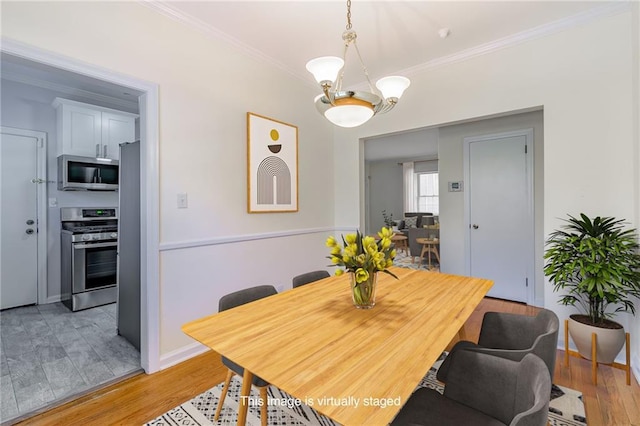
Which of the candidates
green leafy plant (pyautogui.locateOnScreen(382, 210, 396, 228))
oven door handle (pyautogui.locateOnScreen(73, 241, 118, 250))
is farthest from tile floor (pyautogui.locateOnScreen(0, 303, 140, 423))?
green leafy plant (pyautogui.locateOnScreen(382, 210, 396, 228))

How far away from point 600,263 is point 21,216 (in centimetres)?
584

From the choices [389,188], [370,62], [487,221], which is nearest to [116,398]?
[370,62]

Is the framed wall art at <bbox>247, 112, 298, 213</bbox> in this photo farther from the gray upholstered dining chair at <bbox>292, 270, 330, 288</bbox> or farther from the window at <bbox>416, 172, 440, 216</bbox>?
the window at <bbox>416, 172, 440, 216</bbox>

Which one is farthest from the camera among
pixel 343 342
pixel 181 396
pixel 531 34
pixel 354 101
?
pixel 531 34

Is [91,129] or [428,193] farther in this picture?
[428,193]

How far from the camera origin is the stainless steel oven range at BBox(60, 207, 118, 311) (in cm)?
341

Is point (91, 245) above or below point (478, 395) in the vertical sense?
above

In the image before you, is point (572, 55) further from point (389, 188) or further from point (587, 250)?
point (389, 188)

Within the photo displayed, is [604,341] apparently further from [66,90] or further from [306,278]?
[66,90]

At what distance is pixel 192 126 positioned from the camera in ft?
8.02

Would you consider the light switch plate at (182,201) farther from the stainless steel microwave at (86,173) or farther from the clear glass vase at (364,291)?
the stainless steel microwave at (86,173)

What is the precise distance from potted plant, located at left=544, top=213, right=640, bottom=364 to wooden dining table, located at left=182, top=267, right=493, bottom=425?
0.97 meters

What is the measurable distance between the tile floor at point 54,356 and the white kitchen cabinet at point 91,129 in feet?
6.70

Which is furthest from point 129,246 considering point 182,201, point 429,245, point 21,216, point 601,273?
point 429,245
